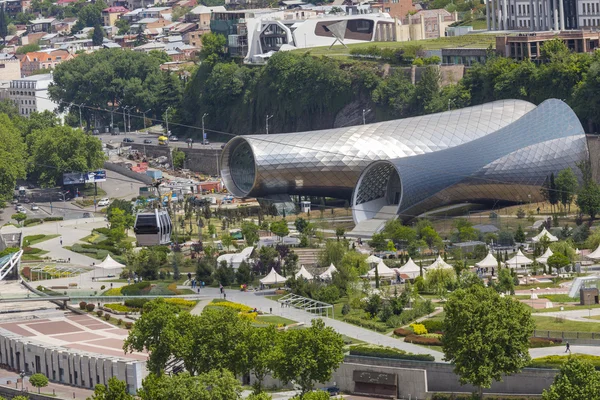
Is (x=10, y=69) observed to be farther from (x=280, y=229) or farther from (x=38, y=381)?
(x=38, y=381)

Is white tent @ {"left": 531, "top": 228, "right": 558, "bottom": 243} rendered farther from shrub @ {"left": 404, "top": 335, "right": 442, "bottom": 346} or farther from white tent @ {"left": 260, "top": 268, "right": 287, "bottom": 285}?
shrub @ {"left": 404, "top": 335, "right": 442, "bottom": 346}

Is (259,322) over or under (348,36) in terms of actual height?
under

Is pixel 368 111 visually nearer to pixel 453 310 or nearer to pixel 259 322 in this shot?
pixel 259 322

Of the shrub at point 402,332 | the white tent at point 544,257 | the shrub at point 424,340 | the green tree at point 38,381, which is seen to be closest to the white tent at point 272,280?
the white tent at point 544,257

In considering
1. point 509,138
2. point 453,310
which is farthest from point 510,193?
point 453,310

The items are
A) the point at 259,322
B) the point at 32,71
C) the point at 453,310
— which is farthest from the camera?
the point at 32,71

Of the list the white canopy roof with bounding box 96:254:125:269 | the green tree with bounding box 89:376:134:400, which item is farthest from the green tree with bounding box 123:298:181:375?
the white canopy roof with bounding box 96:254:125:269
